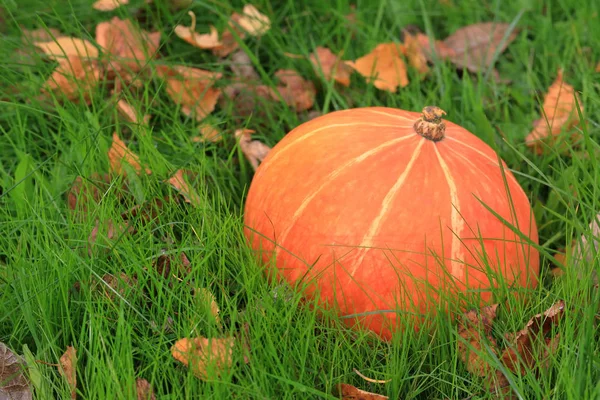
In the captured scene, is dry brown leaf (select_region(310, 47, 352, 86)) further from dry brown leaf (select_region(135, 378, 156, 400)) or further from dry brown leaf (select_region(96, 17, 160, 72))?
dry brown leaf (select_region(135, 378, 156, 400))

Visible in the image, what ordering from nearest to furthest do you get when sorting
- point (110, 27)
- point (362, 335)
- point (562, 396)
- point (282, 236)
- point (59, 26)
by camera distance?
1. point (562, 396)
2. point (362, 335)
3. point (282, 236)
4. point (110, 27)
5. point (59, 26)

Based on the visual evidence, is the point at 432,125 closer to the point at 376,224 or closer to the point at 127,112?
the point at 376,224

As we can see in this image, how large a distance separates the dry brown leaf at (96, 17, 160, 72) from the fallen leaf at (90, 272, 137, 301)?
1.28 meters

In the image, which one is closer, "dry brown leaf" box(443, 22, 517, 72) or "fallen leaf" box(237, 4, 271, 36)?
"fallen leaf" box(237, 4, 271, 36)

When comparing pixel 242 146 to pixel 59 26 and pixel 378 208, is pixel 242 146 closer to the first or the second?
pixel 378 208

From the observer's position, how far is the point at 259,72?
12.0 feet

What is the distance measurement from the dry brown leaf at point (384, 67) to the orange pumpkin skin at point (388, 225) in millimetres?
1025

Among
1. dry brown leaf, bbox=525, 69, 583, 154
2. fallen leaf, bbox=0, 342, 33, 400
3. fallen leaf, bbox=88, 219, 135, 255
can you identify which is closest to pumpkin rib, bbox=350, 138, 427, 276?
fallen leaf, bbox=88, 219, 135, 255

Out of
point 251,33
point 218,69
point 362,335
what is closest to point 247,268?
point 362,335

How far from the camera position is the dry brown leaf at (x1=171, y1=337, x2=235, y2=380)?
2020 mm

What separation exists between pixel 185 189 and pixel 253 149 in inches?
21.5

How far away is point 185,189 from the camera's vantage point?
2650 mm

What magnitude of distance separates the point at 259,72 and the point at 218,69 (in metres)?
0.26

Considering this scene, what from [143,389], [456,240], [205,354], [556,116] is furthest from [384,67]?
[143,389]
